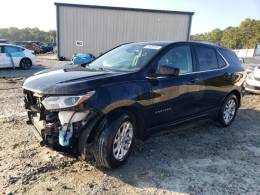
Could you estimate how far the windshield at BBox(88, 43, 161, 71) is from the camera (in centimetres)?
445

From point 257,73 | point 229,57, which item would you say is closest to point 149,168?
point 229,57

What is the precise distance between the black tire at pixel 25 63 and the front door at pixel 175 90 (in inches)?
532

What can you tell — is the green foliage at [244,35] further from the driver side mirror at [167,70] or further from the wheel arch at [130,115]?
the wheel arch at [130,115]

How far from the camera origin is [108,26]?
26344 millimetres

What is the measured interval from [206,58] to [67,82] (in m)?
3.02

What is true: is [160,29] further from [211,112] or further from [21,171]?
[21,171]

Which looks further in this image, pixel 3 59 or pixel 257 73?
pixel 3 59

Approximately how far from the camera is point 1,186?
3.46m

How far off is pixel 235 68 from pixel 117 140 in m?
3.69

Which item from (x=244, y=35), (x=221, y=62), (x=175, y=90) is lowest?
(x=244, y=35)

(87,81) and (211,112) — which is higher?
(87,81)

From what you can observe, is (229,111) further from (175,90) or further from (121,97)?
(121,97)

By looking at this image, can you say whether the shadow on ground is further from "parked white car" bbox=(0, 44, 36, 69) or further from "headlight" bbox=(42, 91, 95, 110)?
"parked white car" bbox=(0, 44, 36, 69)

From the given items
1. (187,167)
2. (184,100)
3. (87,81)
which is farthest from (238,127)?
(87,81)
